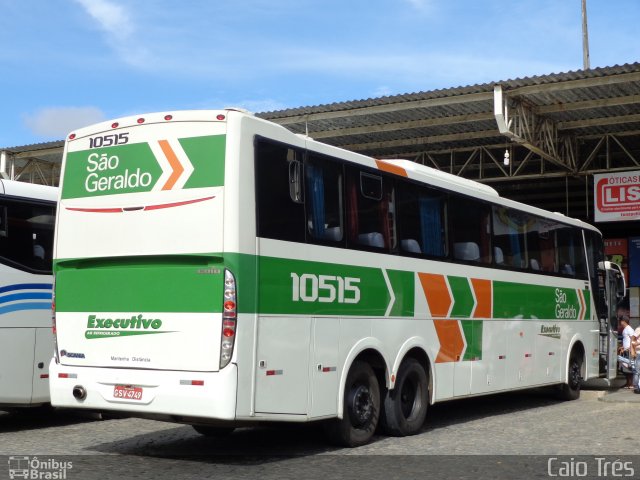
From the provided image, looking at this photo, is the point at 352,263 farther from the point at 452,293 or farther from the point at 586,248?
the point at 586,248

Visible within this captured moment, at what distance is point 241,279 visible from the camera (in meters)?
7.67

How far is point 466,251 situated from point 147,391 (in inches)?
208

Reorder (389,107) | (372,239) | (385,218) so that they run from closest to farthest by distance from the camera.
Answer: (372,239) < (385,218) < (389,107)

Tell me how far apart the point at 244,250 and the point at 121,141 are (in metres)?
1.88

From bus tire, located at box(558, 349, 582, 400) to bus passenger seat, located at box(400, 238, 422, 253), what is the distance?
5802 millimetres

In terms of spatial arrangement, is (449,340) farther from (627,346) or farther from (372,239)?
(627,346)

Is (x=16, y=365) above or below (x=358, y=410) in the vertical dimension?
above

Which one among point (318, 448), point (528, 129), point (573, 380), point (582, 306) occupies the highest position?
point (528, 129)

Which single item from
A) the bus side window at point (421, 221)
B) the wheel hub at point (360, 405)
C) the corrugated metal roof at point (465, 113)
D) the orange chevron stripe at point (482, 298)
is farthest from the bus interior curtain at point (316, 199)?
the corrugated metal roof at point (465, 113)

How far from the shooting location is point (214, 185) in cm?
787

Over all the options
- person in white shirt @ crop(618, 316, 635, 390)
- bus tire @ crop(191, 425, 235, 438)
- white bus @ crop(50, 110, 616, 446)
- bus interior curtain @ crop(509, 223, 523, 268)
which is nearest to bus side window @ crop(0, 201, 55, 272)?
white bus @ crop(50, 110, 616, 446)

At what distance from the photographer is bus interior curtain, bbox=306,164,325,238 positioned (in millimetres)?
8688

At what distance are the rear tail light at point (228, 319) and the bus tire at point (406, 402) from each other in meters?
2.86

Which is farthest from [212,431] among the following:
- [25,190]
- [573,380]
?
[573,380]
